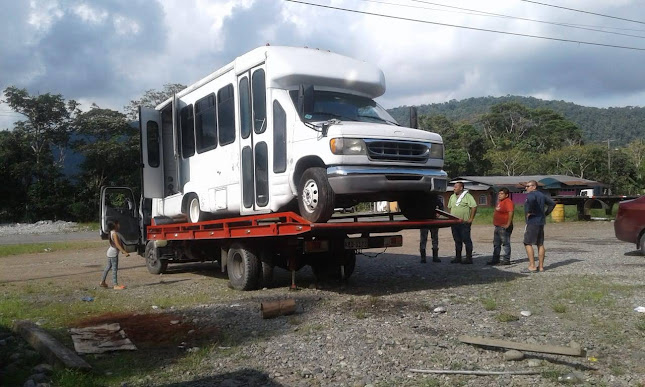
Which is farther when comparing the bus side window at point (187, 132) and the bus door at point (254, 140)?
the bus side window at point (187, 132)

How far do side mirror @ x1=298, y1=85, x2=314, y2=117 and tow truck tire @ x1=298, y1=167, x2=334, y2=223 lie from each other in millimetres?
867

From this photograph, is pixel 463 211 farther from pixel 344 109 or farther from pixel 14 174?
pixel 14 174

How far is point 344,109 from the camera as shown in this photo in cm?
883

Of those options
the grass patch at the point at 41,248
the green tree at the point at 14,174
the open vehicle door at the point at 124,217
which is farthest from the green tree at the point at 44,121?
the open vehicle door at the point at 124,217

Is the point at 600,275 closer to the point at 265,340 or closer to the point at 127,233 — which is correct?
the point at 265,340

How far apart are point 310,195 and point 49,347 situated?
356 centimetres

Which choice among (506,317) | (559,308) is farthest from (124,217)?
(559,308)

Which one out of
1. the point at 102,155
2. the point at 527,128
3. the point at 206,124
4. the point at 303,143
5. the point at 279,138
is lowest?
the point at 303,143

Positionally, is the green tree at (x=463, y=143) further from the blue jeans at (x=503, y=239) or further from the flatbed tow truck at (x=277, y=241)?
the flatbed tow truck at (x=277, y=241)

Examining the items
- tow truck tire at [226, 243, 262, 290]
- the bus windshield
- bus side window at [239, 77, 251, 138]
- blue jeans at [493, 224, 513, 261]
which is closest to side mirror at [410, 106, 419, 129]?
the bus windshield

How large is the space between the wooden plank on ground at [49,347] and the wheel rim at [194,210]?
4.29 m

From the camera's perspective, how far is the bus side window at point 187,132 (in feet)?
37.0

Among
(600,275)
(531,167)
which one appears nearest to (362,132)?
(600,275)

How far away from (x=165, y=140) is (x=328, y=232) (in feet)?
19.1
